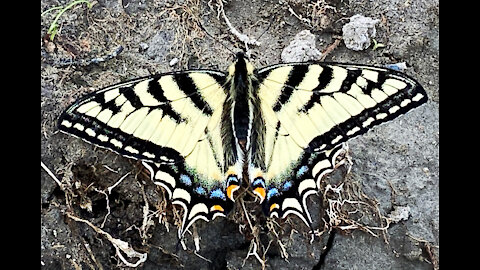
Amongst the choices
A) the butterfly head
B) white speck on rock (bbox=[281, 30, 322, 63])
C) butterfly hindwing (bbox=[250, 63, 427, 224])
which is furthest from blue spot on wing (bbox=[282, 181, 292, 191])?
white speck on rock (bbox=[281, 30, 322, 63])

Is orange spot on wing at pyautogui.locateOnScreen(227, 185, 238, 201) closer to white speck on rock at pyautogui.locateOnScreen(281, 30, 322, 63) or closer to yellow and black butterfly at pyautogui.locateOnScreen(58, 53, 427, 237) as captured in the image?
yellow and black butterfly at pyautogui.locateOnScreen(58, 53, 427, 237)

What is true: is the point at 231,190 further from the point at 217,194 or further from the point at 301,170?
the point at 301,170

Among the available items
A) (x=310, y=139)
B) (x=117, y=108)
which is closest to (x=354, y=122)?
(x=310, y=139)

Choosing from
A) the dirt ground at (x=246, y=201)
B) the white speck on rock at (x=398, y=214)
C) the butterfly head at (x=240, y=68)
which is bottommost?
the white speck on rock at (x=398, y=214)

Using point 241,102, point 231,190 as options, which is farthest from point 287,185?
point 241,102

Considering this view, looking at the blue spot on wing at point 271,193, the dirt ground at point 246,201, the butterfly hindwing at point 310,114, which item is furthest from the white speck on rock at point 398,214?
the blue spot on wing at point 271,193

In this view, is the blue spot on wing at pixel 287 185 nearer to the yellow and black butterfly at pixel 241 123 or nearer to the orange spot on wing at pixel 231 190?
the yellow and black butterfly at pixel 241 123
